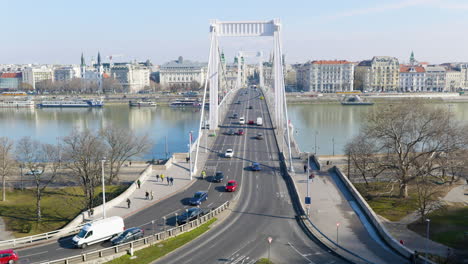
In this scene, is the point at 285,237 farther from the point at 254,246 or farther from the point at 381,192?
the point at 381,192

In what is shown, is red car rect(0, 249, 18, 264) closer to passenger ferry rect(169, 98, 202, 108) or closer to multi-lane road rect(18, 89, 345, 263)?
multi-lane road rect(18, 89, 345, 263)

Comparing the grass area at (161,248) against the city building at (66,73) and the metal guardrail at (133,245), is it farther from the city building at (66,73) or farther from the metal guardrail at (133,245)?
the city building at (66,73)

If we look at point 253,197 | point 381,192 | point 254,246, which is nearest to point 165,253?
point 254,246

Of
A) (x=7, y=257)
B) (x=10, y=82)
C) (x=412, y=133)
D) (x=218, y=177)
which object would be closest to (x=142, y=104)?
(x=10, y=82)

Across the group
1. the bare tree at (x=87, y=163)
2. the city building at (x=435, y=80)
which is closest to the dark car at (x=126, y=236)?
the bare tree at (x=87, y=163)

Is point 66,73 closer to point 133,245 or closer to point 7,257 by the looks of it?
point 133,245

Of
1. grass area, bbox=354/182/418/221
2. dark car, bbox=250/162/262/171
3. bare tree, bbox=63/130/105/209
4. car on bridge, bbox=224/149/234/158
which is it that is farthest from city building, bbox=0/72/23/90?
grass area, bbox=354/182/418/221
